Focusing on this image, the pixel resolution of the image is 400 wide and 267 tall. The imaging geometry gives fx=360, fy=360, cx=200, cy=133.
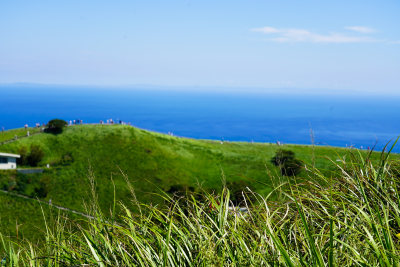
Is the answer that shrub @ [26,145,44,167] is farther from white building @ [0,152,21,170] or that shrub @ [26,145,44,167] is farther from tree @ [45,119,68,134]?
tree @ [45,119,68,134]

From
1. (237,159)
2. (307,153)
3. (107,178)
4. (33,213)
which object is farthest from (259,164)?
(33,213)

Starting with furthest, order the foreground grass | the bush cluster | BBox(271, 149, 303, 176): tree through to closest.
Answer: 1. the bush cluster
2. the foreground grass
3. BBox(271, 149, 303, 176): tree

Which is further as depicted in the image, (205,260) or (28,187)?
(28,187)

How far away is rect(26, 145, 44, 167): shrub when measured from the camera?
58.8 metres

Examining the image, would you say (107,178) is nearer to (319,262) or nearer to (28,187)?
(28,187)

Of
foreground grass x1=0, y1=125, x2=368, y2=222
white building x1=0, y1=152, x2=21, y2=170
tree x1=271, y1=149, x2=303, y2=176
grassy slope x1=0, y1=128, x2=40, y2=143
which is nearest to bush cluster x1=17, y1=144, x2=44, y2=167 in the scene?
foreground grass x1=0, y1=125, x2=368, y2=222

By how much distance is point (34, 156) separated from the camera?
194ft

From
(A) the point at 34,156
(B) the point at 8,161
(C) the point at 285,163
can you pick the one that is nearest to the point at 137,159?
(A) the point at 34,156

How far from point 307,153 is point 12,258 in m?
69.7

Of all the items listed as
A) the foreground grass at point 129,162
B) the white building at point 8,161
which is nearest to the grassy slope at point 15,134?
the foreground grass at point 129,162

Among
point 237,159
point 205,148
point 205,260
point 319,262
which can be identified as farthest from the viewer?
point 205,148

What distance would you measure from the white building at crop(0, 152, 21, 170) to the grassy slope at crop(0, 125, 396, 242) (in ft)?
13.2

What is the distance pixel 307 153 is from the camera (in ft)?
231

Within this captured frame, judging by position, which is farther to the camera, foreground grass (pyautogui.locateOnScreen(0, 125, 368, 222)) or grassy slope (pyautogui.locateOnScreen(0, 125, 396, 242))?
grassy slope (pyautogui.locateOnScreen(0, 125, 396, 242))
